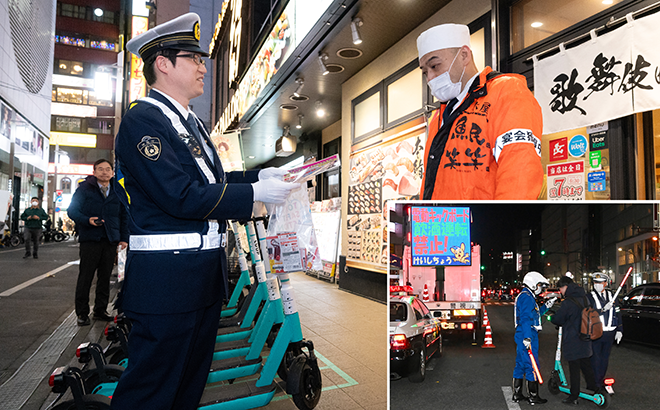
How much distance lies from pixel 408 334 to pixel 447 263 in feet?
0.93

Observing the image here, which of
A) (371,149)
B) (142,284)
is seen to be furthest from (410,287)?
(371,149)

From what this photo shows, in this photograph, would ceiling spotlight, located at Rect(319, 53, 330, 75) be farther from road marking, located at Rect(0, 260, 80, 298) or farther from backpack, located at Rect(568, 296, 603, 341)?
road marking, located at Rect(0, 260, 80, 298)

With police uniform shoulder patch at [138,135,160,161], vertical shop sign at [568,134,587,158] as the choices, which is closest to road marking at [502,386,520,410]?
police uniform shoulder patch at [138,135,160,161]

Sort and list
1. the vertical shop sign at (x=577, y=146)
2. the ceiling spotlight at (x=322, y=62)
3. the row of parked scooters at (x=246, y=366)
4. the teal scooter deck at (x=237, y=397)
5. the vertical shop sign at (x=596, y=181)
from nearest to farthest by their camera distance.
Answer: the row of parked scooters at (x=246, y=366), the teal scooter deck at (x=237, y=397), the vertical shop sign at (x=596, y=181), the vertical shop sign at (x=577, y=146), the ceiling spotlight at (x=322, y=62)

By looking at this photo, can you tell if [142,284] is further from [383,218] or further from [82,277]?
[383,218]

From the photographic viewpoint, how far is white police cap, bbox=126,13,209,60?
1852 millimetres

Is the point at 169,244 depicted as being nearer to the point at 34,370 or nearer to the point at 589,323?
the point at 589,323

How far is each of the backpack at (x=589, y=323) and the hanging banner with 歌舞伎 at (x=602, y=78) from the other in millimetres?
2652

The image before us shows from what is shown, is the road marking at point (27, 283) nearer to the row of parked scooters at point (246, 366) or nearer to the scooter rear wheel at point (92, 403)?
the row of parked scooters at point (246, 366)

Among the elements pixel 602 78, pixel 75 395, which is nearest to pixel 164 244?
pixel 75 395

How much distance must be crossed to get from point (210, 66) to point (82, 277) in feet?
63.8

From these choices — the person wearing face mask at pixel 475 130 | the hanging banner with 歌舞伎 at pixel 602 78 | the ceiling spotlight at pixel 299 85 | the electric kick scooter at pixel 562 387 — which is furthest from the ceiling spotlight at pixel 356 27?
the electric kick scooter at pixel 562 387

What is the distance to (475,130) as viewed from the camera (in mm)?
1838

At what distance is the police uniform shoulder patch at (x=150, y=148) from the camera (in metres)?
1.56
